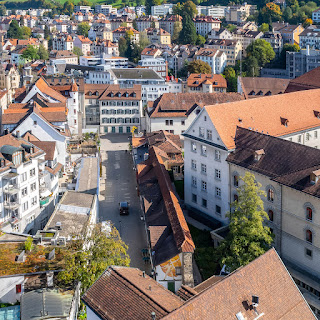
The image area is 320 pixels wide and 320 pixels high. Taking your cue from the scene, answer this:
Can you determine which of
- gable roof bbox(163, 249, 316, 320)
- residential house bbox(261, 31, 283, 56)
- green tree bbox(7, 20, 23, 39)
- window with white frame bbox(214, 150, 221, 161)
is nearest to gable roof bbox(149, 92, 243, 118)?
window with white frame bbox(214, 150, 221, 161)

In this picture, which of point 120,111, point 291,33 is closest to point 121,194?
point 120,111

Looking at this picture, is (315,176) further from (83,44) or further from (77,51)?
(83,44)

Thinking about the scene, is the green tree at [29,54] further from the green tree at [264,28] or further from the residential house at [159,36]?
the green tree at [264,28]

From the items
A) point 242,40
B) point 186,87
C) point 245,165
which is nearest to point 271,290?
point 245,165

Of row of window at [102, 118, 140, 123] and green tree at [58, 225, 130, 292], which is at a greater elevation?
row of window at [102, 118, 140, 123]

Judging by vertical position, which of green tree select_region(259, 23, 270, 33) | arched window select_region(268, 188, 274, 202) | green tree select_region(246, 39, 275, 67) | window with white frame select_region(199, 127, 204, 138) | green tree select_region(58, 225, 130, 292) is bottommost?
green tree select_region(58, 225, 130, 292)

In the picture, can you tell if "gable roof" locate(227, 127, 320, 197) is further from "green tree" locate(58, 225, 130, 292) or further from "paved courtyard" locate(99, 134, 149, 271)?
"green tree" locate(58, 225, 130, 292)

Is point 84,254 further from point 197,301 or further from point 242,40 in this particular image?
point 242,40

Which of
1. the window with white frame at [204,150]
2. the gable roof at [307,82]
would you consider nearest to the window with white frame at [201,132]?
the window with white frame at [204,150]
